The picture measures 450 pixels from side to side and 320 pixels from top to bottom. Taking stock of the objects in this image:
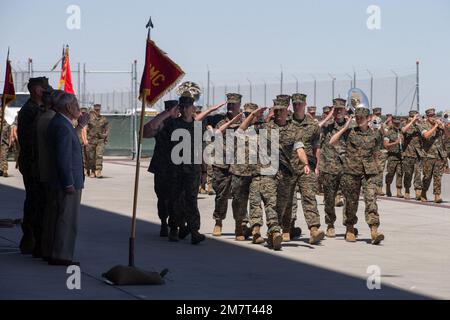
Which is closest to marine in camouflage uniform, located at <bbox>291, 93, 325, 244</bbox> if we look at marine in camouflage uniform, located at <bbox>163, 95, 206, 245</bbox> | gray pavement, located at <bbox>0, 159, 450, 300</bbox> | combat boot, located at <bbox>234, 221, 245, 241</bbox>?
gray pavement, located at <bbox>0, 159, 450, 300</bbox>

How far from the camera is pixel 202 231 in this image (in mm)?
17625

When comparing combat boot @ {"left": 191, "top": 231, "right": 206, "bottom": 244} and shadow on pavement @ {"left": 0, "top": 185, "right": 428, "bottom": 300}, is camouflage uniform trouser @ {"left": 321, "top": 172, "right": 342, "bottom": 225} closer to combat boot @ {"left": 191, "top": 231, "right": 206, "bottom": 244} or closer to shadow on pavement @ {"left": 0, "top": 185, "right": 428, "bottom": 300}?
shadow on pavement @ {"left": 0, "top": 185, "right": 428, "bottom": 300}

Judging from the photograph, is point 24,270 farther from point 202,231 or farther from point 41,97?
point 202,231

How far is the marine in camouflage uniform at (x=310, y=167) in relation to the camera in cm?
1602

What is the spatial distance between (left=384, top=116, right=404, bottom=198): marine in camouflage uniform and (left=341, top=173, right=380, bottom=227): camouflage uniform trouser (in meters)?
9.71

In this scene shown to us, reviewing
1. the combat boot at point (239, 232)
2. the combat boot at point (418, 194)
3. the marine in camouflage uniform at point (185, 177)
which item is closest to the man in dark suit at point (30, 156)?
the marine in camouflage uniform at point (185, 177)

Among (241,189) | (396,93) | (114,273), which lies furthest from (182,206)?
(396,93)

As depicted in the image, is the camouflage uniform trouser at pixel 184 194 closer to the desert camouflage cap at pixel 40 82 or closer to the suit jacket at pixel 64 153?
the desert camouflage cap at pixel 40 82

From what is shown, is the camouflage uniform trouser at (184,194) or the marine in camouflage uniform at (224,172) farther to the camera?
the marine in camouflage uniform at (224,172)

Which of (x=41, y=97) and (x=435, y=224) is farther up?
(x=41, y=97)

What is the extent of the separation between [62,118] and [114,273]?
2.13 metres

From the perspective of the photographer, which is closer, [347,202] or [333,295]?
[333,295]

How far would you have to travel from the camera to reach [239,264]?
1343cm
